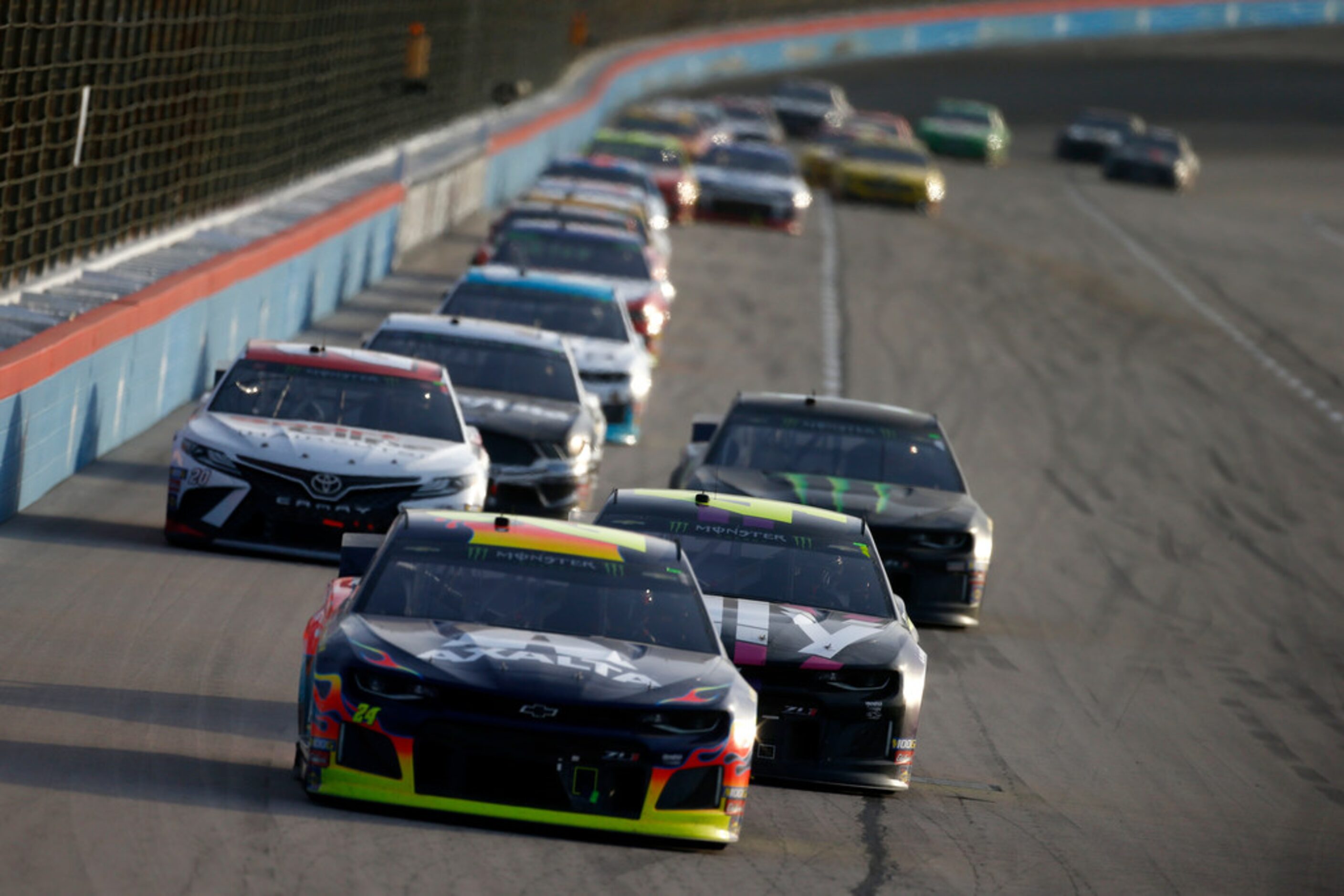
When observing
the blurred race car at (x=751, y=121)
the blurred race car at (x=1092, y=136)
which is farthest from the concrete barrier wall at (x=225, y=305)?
the blurred race car at (x=1092, y=136)

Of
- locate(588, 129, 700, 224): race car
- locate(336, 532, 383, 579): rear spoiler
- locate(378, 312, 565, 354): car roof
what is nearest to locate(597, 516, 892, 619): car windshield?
locate(336, 532, 383, 579): rear spoiler

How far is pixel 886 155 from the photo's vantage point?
45812 mm

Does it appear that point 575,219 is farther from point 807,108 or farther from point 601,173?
point 807,108

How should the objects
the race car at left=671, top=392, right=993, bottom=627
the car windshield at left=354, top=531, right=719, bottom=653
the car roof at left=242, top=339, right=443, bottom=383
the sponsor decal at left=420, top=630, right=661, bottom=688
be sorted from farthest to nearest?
the car roof at left=242, top=339, right=443, bottom=383, the race car at left=671, top=392, right=993, bottom=627, the car windshield at left=354, top=531, right=719, bottom=653, the sponsor decal at left=420, top=630, right=661, bottom=688

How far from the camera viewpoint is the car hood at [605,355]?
19594 mm

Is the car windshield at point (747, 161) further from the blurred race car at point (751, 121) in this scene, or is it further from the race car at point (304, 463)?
the race car at point (304, 463)

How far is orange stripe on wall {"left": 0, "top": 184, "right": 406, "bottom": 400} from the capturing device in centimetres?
1387

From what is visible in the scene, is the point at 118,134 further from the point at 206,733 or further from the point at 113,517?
the point at 206,733

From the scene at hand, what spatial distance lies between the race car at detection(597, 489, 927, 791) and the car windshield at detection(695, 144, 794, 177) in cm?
2972

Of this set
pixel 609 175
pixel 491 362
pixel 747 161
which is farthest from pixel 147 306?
pixel 747 161

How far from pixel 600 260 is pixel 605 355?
15.9 feet

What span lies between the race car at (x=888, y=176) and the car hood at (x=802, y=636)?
113 ft

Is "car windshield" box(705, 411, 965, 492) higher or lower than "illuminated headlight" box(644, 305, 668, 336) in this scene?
higher

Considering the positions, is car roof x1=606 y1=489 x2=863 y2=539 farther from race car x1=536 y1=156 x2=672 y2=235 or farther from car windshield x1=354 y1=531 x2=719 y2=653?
race car x1=536 y1=156 x2=672 y2=235
